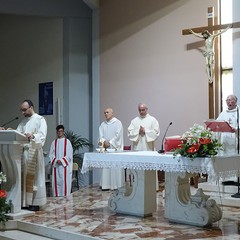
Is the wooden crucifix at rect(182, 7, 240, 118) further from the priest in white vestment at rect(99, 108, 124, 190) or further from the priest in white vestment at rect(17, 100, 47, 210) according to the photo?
the priest in white vestment at rect(17, 100, 47, 210)

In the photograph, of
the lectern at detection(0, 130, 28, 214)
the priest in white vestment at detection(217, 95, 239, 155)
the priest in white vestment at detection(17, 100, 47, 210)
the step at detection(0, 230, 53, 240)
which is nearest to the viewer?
the step at detection(0, 230, 53, 240)

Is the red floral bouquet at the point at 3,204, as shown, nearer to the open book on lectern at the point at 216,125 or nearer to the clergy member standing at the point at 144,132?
the open book on lectern at the point at 216,125

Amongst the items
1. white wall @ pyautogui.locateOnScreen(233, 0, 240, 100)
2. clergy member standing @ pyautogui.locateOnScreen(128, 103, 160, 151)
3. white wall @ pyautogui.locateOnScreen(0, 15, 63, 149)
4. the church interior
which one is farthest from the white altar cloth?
white wall @ pyautogui.locateOnScreen(0, 15, 63, 149)

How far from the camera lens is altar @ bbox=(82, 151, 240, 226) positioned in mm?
4988

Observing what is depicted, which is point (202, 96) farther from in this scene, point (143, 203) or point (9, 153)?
point (9, 153)

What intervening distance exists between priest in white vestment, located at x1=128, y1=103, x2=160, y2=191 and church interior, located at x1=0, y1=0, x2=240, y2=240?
0.83 meters

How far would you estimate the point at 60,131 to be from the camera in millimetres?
8766

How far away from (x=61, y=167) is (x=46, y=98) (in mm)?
3260

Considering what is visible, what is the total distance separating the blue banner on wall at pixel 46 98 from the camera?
11273 millimetres

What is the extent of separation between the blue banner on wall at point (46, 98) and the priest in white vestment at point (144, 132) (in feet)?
11.3

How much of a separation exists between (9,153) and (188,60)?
4.60m

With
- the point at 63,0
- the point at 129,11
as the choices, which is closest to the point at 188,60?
the point at 129,11

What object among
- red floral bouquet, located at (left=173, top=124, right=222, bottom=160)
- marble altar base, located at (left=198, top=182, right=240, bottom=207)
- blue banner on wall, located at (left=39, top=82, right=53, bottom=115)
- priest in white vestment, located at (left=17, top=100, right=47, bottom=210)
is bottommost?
marble altar base, located at (left=198, top=182, right=240, bottom=207)

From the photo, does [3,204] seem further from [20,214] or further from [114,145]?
[114,145]
